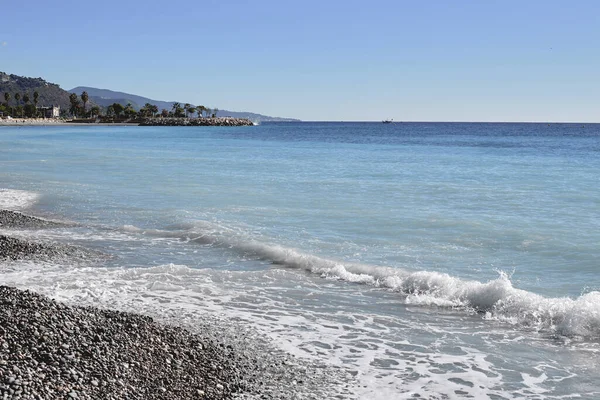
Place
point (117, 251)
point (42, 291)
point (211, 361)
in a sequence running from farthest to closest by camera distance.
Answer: point (117, 251) < point (42, 291) < point (211, 361)

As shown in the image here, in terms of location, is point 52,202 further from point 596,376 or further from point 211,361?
point 596,376

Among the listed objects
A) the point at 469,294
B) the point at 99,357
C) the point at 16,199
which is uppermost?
the point at 99,357

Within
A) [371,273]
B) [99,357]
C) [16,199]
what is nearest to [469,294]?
[371,273]

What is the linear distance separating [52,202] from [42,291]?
15.3 m

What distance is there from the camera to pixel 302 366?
29.8 ft

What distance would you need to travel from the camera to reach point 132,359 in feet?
26.8

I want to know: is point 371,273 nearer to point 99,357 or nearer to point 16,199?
point 99,357

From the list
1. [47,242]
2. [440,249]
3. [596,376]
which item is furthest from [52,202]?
[596,376]

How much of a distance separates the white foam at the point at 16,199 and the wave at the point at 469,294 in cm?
1204

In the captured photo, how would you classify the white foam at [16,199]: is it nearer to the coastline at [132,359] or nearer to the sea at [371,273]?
the sea at [371,273]

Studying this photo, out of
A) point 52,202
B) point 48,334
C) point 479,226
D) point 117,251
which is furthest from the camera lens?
point 52,202

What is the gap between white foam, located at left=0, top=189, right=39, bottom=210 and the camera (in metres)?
24.5

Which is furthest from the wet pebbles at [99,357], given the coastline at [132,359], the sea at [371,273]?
the sea at [371,273]

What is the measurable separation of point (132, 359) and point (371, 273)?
7.77m
